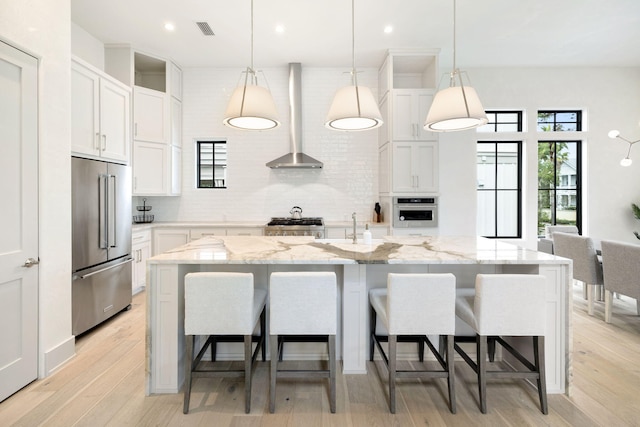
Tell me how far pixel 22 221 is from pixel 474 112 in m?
A: 3.23

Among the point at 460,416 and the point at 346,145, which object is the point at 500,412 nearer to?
the point at 460,416

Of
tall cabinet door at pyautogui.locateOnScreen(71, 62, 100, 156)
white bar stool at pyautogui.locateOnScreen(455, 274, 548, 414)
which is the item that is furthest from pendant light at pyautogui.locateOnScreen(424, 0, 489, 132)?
tall cabinet door at pyautogui.locateOnScreen(71, 62, 100, 156)

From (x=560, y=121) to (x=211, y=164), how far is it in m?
5.95

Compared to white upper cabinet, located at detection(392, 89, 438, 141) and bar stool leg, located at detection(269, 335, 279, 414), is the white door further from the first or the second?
white upper cabinet, located at detection(392, 89, 438, 141)

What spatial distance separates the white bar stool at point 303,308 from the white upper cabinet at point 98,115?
97.0 inches

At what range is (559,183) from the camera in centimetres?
530

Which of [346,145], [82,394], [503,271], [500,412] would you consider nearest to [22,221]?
[82,394]

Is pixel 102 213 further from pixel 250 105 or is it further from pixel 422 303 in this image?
pixel 422 303

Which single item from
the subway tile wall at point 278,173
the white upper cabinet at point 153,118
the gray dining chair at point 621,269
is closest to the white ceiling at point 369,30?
the white upper cabinet at point 153,118

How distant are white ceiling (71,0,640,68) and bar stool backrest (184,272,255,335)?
9.92ft

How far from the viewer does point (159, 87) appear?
4.96 meters

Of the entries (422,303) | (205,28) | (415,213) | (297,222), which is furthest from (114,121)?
(415,213)

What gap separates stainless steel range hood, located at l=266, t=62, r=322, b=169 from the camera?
463 centimetres

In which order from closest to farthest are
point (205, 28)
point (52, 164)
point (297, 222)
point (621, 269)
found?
point (52, 164) → point (621, 269) → point (205, 28) → point (297, 222)
